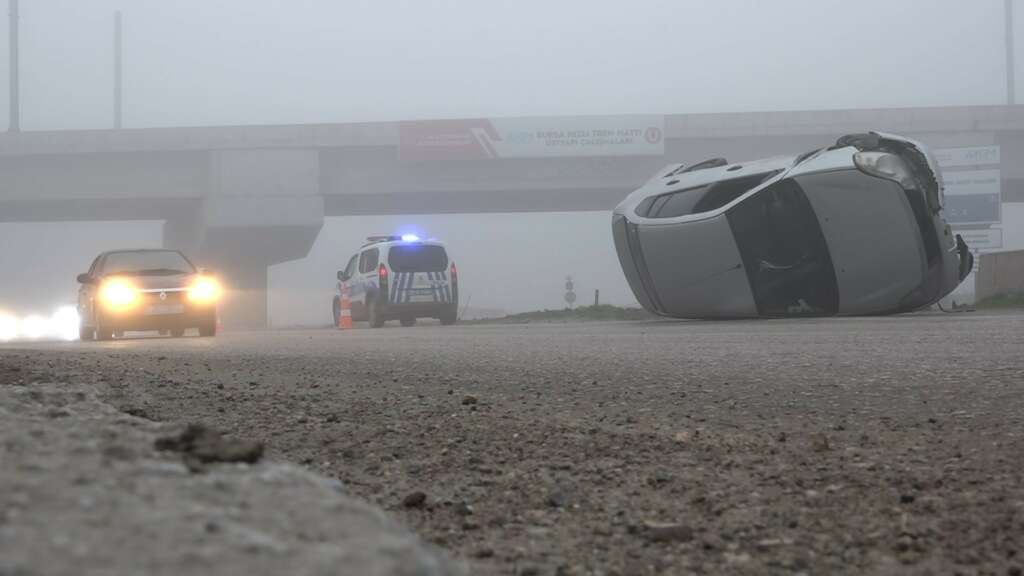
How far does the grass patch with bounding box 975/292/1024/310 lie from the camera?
23078 millimetres

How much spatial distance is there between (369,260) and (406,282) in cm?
158

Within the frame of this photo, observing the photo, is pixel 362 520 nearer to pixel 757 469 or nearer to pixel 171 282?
pixel 757 469

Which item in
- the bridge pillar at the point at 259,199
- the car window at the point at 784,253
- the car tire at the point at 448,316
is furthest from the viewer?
the bridge pillar at the point at 259,199

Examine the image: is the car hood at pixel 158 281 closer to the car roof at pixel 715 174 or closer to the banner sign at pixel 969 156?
the car roof at pixel 715 174

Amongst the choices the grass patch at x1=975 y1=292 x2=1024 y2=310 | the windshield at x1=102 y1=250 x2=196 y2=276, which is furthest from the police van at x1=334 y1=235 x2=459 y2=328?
the grass patch at x1=975 y1=292 x2=1024 y2=310

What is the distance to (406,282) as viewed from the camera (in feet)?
75.4

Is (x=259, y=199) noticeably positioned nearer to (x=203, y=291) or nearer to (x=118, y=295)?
(x=203, y=291)

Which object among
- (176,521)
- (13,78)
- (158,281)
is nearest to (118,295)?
(158,281)

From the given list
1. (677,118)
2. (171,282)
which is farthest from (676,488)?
(677,118)

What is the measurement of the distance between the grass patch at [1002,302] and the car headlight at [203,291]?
52.7 feet

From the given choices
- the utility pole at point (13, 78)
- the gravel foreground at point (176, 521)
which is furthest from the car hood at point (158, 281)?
the utility pole at point (13, 78)

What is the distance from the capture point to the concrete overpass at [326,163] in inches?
1817

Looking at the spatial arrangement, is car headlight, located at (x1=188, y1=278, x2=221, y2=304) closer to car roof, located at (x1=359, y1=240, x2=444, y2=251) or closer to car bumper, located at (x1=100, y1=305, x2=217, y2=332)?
car bumper, located at (x1=100, y1=305, x2=217, y2=332)

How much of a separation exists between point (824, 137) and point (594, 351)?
4160cm
